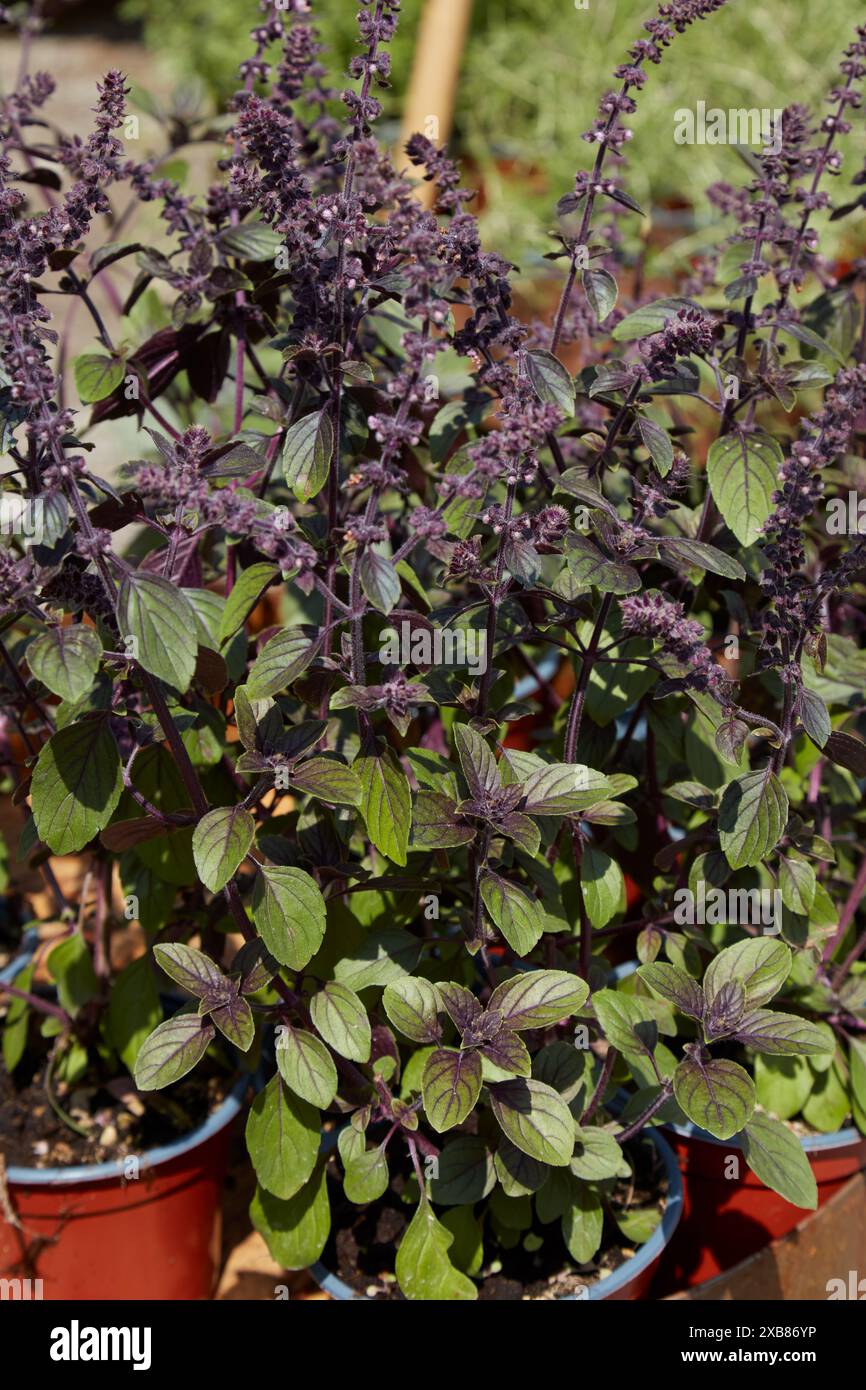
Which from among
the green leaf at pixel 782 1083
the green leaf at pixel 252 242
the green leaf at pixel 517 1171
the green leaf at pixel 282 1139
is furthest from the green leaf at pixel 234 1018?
the green leaf at pixel 252 242

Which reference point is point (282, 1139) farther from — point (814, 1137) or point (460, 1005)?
point (814, 1137)

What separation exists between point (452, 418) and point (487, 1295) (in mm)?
1132

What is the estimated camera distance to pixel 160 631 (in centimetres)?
119

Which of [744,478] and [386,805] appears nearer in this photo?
[386,805]

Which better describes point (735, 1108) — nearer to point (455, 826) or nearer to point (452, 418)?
point (455, 826)

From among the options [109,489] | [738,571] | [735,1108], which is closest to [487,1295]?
[735,1108]

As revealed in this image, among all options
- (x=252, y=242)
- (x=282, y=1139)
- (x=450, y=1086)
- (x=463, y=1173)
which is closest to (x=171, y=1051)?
(x=282, y=1139)

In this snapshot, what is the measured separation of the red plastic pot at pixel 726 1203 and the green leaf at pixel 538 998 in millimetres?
434

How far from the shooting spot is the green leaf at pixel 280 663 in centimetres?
129

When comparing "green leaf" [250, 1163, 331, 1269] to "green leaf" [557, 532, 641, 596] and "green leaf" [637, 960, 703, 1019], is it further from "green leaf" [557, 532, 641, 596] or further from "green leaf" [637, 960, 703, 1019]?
"green leaf" [557, 532, 641, 596]

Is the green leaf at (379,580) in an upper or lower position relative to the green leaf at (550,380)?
lower

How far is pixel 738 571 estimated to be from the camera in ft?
4.42

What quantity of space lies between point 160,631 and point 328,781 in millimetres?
226

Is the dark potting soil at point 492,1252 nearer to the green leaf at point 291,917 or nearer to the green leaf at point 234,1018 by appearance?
the green leaf at point 234,1018
